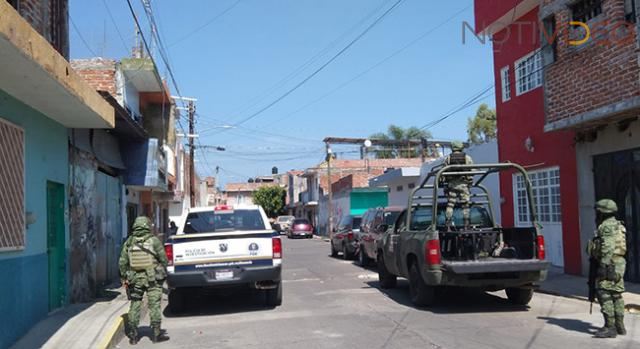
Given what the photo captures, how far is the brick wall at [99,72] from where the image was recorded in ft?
54.7

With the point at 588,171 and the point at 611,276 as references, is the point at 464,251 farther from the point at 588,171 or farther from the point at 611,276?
the point at 588,171

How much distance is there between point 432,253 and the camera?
920 cm

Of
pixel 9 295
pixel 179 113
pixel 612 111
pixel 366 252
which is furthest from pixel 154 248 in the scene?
pixel 179 113

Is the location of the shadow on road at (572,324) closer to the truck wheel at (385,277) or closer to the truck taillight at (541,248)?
the truck taillight at (541,248)

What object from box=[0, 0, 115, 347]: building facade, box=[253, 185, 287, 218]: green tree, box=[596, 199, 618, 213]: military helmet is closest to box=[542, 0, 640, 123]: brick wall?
box=[596, 199, 618, 213]: military helmet

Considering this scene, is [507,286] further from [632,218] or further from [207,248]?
[207,248]

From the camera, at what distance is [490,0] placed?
16.3 m

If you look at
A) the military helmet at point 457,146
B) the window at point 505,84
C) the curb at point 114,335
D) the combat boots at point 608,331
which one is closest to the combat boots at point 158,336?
the curb at point 114,335

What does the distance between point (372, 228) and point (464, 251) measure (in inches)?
262

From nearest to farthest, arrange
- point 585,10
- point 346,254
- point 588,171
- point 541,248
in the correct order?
1. point 541,248
2. point 585,10
3. point 588,171
4. point 346,254

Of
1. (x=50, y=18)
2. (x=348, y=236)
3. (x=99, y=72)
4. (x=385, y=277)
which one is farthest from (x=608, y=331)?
(x=99, y=72)

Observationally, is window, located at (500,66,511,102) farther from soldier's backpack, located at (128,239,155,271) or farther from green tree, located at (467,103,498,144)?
green tree, located at (467,103,498,144)

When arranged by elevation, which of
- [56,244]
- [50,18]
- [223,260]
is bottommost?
[223,260]

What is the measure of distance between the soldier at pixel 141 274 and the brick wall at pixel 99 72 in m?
9.90
